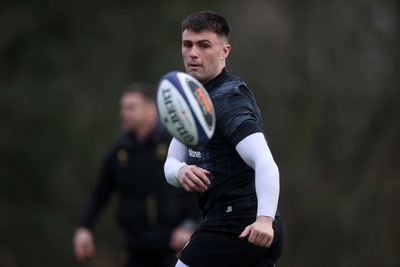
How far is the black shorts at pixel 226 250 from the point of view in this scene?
15.9 ft

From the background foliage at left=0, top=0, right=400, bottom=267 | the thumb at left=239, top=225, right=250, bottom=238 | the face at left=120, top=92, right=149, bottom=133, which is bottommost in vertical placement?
the background foliage at left=0, top=0, right=400, bottom=267

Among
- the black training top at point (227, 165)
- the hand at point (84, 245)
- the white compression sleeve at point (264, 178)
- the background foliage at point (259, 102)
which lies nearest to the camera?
the white compression sleeve at point (264, 178)

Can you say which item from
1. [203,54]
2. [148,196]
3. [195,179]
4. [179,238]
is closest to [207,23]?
[203,54]

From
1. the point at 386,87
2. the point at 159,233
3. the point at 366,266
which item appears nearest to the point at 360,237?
the point at 366,266

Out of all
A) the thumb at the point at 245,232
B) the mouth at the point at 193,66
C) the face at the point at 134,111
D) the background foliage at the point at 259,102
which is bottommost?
the background foliage at the point at 259,102

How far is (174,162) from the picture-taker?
5043 mm

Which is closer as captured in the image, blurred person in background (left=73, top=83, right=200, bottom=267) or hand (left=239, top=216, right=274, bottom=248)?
hand (left=239, top=216, right=274, bottom=248)

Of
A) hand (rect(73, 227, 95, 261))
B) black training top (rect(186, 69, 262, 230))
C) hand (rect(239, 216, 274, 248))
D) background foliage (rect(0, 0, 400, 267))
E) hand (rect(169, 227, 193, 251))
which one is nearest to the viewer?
hand (rect(239, 216, 274, 248))

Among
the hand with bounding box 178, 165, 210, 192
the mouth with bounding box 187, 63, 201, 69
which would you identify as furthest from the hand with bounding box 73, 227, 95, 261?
the hand with bounding box 178, 165, 210, 192

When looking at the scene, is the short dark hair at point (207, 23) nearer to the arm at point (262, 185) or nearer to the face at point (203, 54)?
the face at point (203, 54)

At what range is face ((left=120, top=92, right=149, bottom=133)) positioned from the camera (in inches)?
343

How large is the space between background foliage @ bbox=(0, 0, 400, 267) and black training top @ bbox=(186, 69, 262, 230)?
983 cm

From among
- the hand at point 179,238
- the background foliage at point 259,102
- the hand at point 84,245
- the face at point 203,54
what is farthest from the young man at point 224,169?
the background foliage at point 259,102

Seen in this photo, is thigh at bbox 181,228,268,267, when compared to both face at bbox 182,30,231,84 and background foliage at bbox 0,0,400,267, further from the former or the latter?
background foliage at bbox 0,0,400,267
